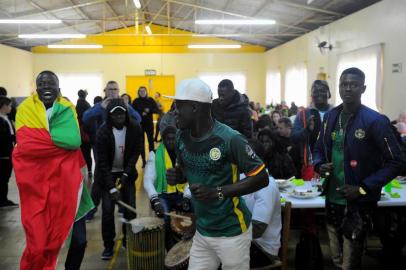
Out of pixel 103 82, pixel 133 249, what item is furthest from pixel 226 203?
pixel 103 82

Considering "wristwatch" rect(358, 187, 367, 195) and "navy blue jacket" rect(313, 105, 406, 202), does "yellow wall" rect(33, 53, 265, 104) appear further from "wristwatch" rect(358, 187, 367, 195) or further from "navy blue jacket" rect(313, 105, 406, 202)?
"wristwatch" rect(358, 187, 367, 195)

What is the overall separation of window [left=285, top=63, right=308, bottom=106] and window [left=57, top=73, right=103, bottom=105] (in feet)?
28.1

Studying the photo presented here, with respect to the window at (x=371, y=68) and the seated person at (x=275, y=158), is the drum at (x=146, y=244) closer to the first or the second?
the seated person at (x=275, y=158)

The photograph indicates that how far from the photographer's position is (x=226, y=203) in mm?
2090

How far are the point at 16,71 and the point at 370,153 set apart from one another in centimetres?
1731

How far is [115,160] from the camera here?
3.96 m

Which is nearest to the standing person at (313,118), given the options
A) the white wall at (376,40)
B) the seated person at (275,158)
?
the seated person at (275,158)

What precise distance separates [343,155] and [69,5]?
1263 cm

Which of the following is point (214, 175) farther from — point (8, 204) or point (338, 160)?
point (8, 204)

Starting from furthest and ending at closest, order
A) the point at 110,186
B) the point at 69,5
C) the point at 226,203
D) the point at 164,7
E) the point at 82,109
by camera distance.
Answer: the point at 164,7 → the point at 69,5 → the point at 82,109 → the point at 110,186 → the point at 226,203

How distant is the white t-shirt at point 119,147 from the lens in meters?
3.89

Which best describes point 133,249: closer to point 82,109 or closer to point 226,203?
point 226,203

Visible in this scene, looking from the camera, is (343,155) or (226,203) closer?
(226,203)

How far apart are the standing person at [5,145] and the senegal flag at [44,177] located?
3152 millimetres
